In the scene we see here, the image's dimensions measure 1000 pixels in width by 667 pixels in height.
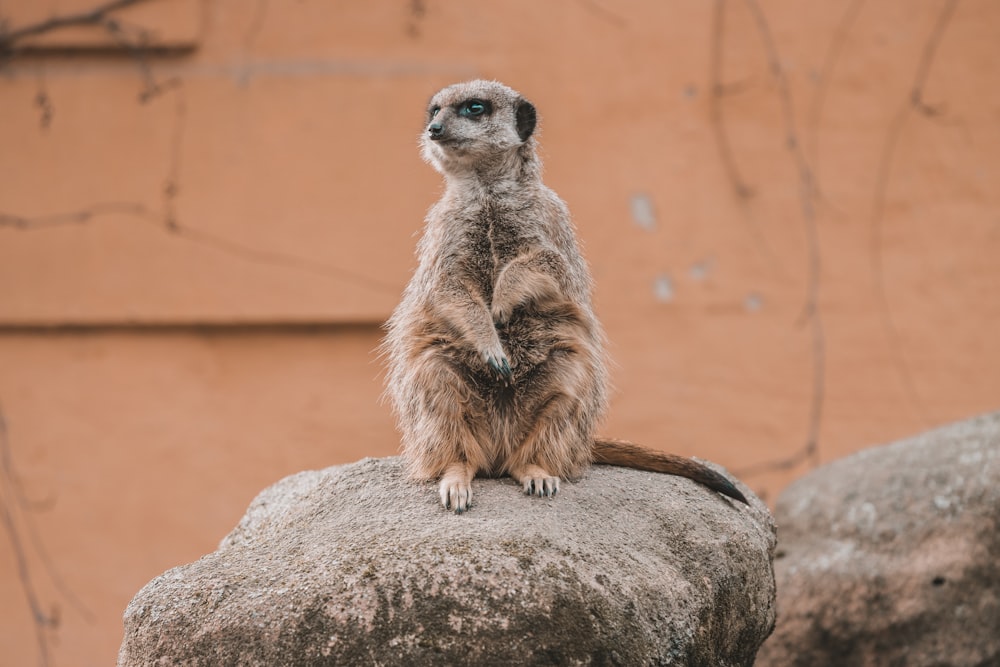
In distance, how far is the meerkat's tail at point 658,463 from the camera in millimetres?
3797

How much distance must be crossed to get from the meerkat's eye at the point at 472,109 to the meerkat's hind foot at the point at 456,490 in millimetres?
1138

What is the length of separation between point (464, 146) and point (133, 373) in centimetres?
337

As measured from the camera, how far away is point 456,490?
3.43 m

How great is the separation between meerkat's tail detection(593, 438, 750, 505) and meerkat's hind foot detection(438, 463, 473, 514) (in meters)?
0.59

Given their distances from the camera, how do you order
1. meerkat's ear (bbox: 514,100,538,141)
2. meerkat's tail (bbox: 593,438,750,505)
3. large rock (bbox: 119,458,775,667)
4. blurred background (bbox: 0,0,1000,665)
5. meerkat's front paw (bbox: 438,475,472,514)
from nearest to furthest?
large rock (bbox: 119,458,775,667), meerkat's front paw (bbox: 438,475,472,514), meerkat's tail (bbox: 593,438,750,505), meerkat's ear (bbox: 514,100,538,141), blurred background (bbox: 0,0,1000,665)

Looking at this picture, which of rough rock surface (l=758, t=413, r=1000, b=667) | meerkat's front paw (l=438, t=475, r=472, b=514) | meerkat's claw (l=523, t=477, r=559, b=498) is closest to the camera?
meerkat's front paw (l=438, t=475, r=472, b=514)

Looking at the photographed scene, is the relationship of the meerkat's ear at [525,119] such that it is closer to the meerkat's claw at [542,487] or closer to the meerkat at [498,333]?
the meerkat at [498,333]

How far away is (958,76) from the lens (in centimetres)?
676

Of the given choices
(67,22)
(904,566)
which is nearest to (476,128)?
(904,566)

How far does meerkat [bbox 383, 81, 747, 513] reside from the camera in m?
3.67

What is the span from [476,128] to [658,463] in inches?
46.7

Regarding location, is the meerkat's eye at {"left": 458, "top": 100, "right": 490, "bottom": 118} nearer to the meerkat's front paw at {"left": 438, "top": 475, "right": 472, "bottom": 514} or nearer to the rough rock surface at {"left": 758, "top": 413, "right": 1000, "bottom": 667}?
the meerkat's front paw at {"left": 438, "top": 475, "right": 472, "bottom": 514}

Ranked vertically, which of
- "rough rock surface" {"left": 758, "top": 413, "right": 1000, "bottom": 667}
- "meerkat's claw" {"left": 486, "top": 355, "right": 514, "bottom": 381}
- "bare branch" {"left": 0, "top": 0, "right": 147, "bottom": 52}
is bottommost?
"rough rock surface" {"left": 758, "top": 413, "right": 1000, "bottom": 667}

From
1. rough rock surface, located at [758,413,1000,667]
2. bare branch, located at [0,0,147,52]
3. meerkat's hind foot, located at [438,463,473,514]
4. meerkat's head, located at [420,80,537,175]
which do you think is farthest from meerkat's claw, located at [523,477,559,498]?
bare branch, located at [0,0,147,52]
